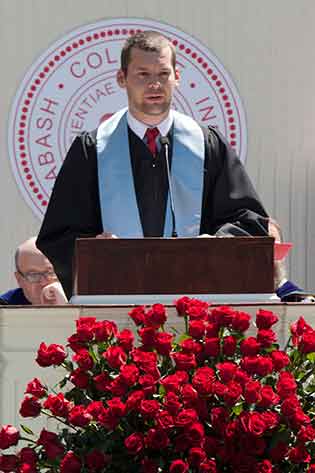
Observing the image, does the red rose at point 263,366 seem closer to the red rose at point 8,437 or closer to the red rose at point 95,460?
the red rose at point 95,460

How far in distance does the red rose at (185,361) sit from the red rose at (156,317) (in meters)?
0.12

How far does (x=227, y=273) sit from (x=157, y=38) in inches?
45.9

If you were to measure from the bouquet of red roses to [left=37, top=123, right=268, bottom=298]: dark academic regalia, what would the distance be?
108 cm

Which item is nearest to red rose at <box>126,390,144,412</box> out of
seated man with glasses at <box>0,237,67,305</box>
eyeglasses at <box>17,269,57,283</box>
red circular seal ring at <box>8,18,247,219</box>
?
seated man with glasses at <box>0,237,67,305</box>

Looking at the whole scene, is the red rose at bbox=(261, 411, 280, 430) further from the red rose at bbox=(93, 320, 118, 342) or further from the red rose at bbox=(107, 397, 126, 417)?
the red rose at bbox=(93, 320, 118, 342)

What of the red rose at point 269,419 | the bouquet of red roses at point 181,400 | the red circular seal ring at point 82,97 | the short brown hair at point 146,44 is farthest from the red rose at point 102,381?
the red circular seal ring at point 82,97

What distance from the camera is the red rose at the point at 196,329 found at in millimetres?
4031

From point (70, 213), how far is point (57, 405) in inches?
54.1

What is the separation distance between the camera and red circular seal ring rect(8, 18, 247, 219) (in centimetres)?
862

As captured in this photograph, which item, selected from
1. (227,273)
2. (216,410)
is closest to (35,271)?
(227,273)

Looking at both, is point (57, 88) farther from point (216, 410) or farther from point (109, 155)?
point (216, 410)

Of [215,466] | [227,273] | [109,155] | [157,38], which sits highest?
[157,38]

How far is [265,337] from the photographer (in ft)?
13.3

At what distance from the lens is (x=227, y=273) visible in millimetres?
4512
